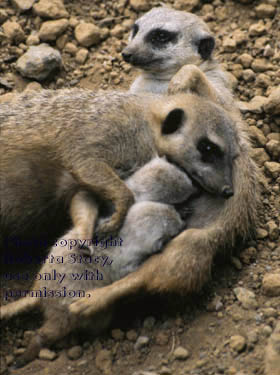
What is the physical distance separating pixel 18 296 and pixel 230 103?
2.01 metres

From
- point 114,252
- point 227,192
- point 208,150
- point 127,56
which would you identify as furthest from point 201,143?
point 127,56

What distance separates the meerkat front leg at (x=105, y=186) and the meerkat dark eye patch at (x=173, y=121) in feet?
1.42

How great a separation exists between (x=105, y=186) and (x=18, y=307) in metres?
0.79

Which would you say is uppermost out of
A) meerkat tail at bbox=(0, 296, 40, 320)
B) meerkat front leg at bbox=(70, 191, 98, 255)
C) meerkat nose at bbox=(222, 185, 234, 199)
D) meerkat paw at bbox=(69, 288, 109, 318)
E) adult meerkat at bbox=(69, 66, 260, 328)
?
meerkat nose at bbox=(222, 185, 234, 199)

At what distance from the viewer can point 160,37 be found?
15.3 feet

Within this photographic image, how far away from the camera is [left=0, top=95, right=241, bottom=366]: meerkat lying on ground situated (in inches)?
122

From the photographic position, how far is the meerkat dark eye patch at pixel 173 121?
354 centimetres

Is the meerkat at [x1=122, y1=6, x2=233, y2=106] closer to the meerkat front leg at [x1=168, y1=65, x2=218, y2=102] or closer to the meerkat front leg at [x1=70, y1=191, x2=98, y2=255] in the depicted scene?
the meerkat front leg at [x1=168, y1=65, x2=218, y2=102]

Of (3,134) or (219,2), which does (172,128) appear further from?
(219,2)

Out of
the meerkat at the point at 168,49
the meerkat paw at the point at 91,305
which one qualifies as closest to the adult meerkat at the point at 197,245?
the meerkat paw at the point at 91,305

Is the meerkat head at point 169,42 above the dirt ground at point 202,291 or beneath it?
above

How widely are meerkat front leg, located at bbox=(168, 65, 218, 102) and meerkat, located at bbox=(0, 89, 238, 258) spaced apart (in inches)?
15.5

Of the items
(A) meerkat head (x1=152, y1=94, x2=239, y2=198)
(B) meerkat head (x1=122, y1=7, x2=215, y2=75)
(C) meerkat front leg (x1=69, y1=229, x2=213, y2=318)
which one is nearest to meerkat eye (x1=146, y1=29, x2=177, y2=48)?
(B) meerkat head (x1=122, y1=7, x2=215, y2=75)

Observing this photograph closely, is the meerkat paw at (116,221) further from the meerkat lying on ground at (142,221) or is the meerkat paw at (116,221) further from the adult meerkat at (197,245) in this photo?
the adult meerkat at (197,245)
